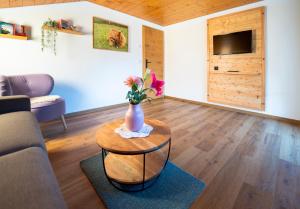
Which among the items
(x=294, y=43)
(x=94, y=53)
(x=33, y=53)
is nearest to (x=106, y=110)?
(x=94, y=53)

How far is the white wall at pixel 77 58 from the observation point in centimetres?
254

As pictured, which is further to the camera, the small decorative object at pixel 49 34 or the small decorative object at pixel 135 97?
A: the small decorative object at pixel 49 34

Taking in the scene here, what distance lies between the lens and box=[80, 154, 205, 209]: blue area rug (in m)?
1.16

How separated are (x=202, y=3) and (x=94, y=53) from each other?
244cm

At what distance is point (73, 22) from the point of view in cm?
304

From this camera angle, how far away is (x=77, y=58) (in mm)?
3168

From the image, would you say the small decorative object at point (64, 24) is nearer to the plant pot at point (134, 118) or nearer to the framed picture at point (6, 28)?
the framed picture at point (6, 28)

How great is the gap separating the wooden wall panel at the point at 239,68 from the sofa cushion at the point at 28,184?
368 cm

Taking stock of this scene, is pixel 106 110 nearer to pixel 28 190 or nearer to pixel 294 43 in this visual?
pixel 28 190

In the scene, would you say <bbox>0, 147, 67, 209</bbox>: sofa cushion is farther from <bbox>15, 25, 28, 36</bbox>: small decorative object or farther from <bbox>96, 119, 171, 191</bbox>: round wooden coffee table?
<bbox>15, 25, 28, 36</bbox>: small decorative object

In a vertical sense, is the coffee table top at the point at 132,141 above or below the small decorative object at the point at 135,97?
below

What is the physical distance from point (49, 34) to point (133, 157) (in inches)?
105

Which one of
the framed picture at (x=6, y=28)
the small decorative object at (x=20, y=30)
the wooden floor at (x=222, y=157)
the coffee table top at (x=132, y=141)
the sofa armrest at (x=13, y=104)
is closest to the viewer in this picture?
the coffee table top at (x=132, y=141)

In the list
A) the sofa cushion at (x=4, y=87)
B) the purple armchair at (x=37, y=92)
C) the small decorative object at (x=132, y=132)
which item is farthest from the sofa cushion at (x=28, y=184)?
the sofa cushion at (x=4, y=87)
